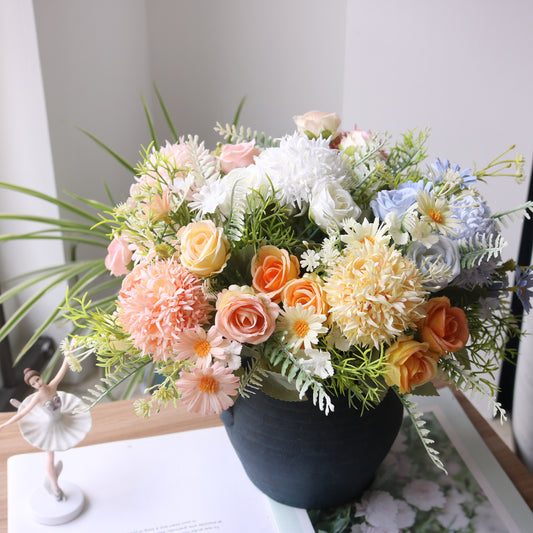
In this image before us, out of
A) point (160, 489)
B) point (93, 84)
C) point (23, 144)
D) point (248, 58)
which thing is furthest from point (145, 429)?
point (248, 58)

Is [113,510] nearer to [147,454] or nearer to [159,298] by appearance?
[147,454]

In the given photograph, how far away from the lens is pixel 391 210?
0.52m

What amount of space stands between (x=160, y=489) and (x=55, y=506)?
131 millimetres

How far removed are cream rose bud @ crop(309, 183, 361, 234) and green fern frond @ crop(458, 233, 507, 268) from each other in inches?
Answer: 4.4

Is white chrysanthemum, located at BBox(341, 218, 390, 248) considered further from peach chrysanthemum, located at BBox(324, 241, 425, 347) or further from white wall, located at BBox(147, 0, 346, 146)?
white wall, located at BBox(147, 0, 346, 146)

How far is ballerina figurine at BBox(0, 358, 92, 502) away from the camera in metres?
0.64

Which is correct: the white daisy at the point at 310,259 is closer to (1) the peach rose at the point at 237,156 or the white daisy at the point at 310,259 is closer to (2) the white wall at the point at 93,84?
(1) the peach rose at the point at 237,156

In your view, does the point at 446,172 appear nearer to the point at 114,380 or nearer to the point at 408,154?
the point at 408,154

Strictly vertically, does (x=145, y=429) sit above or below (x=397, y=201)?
below

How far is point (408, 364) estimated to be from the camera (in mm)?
501

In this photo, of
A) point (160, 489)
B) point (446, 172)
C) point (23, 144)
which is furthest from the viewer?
point (23, 144)

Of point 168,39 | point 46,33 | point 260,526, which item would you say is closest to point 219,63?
point 168,39

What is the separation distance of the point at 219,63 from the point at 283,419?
60.0 inches

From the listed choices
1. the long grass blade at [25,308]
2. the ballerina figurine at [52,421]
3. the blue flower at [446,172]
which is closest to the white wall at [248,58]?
the long grass blade at [25,308]
